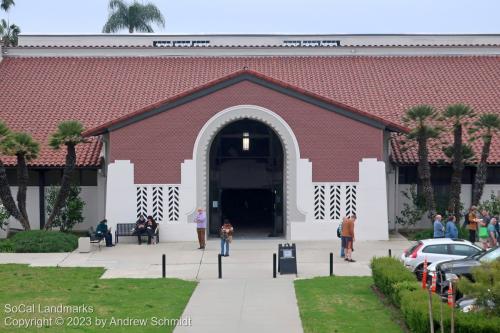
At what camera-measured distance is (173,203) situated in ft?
101

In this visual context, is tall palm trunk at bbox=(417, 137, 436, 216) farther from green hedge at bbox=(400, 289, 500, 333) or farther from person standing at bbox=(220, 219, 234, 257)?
green hedge at bbox=(400, 289, 500, 333)

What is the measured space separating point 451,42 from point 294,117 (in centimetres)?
1578

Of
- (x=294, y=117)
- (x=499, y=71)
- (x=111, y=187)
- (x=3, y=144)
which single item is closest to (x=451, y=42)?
(x=499, y=71)

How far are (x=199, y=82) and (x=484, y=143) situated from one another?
14.6 meters

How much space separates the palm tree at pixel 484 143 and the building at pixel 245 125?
2.53m

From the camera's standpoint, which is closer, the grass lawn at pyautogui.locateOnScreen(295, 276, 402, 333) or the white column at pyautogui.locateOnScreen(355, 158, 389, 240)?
the grass lawn at pyautogui.locateOnScreen(295, 276, 402, 333)

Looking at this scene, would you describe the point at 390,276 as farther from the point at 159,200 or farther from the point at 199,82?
the point at 199,82

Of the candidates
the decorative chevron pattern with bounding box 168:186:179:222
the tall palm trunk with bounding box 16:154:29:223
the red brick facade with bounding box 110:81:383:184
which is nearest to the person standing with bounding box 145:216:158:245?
the decorative chevron pattern with bounding box 168:186:179:222

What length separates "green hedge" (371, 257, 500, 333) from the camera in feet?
46.8

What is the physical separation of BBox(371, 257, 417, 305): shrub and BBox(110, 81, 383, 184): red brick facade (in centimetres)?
1043

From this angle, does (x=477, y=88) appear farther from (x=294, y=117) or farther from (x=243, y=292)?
(x=243, y=292)

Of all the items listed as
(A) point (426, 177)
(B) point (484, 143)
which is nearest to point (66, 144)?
(A) point (426, 177)

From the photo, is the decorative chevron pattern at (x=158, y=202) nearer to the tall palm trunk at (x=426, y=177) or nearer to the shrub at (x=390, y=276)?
the tall palm trunk at (x=426, y=177)

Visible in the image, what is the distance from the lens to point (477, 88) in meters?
38.3
